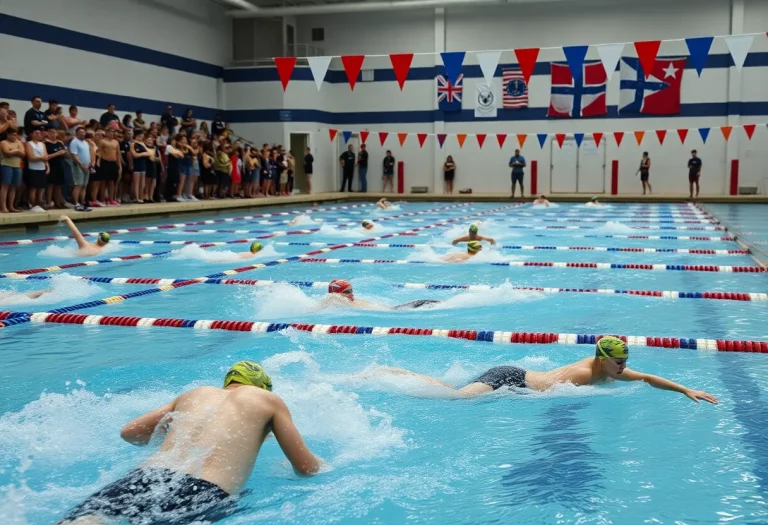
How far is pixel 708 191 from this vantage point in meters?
25.8

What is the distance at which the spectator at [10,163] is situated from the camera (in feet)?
42.2

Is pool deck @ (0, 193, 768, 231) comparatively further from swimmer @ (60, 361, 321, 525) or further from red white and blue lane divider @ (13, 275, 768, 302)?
swimmer @ (60, 361, 321, 525)

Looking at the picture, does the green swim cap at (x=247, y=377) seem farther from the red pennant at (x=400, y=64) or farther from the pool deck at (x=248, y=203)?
the red pennant at (x=400, y=64)

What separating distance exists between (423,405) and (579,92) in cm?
2333

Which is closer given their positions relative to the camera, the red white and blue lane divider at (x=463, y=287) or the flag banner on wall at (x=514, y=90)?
the red white and blue lane divider at (x=463, y=287)

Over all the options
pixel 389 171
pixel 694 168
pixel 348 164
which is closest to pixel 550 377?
pixel 694 168

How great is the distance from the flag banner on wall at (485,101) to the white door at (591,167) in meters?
3.22

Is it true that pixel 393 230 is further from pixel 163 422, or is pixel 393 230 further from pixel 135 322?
pixel 163 422

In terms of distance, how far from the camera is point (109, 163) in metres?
15.6

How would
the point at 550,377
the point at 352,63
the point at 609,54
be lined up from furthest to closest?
the point at 352,63 → the point at 609,54 → the point at 550,377

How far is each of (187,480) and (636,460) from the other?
198cm

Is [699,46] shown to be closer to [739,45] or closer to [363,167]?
[739,45]

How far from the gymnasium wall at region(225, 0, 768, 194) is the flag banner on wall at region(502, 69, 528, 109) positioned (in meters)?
0.27

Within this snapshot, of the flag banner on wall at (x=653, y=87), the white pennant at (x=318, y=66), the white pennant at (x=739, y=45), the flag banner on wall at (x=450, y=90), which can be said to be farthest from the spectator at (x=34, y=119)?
the flag banner on wall at (x=653, y=87)
